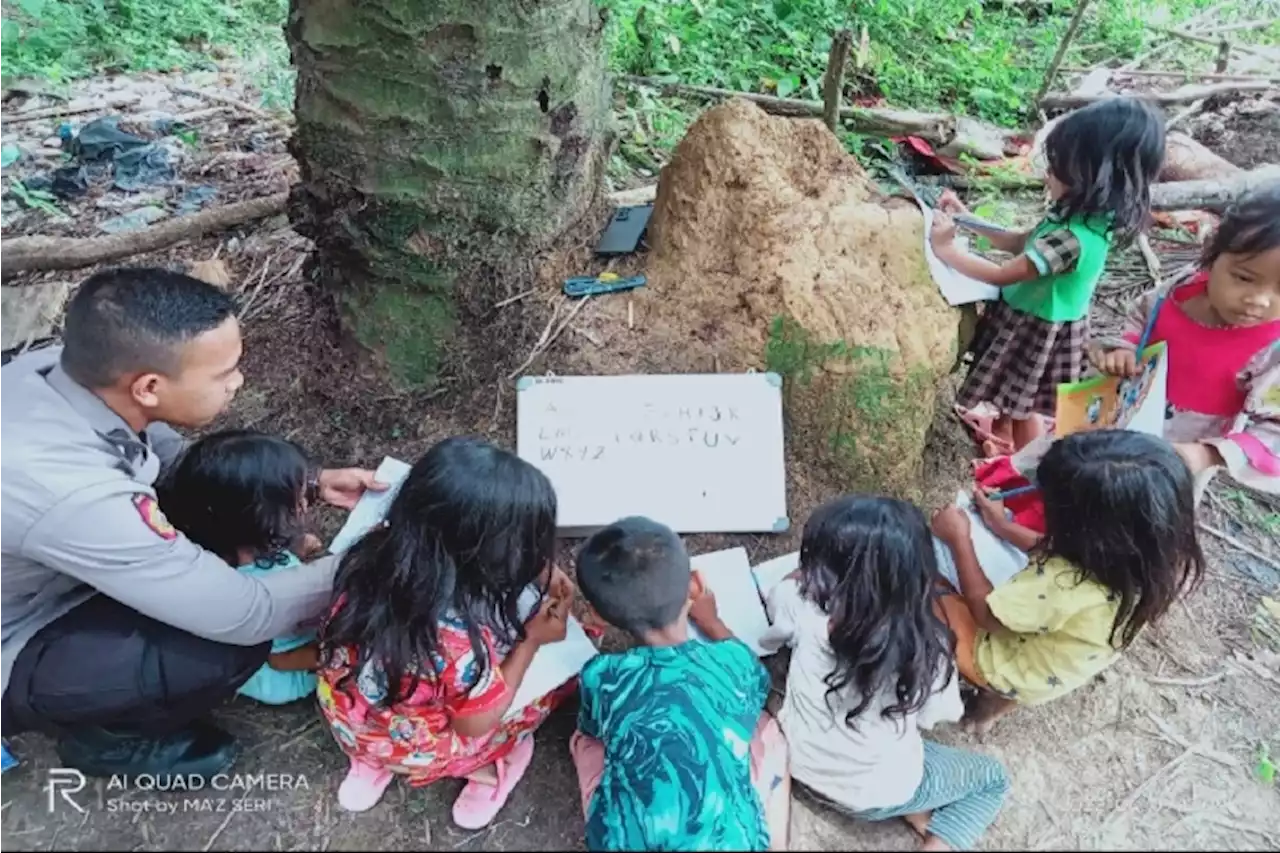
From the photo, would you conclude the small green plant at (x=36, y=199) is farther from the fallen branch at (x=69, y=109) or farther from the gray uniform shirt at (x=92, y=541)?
the gray uniform shirt at (x=92, y=541)

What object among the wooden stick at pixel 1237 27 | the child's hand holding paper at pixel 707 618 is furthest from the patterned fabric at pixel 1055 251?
the wooden stick at pixel 1237 27

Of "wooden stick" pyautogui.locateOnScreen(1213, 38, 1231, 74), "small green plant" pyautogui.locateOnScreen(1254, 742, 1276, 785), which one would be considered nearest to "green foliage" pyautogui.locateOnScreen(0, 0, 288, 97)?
"wooden stick" pyautogui.locateOnScreen(1213, 38, 1231, 74)

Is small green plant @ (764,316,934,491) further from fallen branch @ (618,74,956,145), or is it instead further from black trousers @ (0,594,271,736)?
fallen branch @ (618,74,956,145)

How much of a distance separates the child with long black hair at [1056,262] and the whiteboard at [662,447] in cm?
74

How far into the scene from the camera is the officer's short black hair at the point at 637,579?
2.10 meters

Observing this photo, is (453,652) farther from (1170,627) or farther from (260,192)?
(260,192)

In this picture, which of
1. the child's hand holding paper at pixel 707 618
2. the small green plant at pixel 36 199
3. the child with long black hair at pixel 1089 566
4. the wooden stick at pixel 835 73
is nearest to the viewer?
the child with long black hair at pixel 1089 566

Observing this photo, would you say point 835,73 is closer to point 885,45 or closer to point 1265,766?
point 885,45

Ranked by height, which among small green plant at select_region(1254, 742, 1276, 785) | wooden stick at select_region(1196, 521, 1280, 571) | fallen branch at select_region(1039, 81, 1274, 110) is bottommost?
small green plant at select_region(1254, 742, 1276, 785)

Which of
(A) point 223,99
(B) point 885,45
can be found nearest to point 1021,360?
(B) point 885,45

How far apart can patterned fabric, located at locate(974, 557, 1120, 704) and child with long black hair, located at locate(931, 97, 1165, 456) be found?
2.95 feet

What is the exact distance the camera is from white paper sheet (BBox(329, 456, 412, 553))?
2621 millimetres

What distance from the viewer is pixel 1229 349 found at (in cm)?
257

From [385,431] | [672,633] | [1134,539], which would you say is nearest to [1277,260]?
[1134,539]
